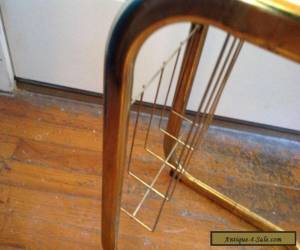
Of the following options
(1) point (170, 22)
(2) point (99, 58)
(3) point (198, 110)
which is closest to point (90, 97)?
(2) point (99, 58)

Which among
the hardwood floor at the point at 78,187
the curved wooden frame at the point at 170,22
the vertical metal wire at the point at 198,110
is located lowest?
the hardwood floor at the point at 78,187

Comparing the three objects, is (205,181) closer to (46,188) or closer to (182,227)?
(182,227)

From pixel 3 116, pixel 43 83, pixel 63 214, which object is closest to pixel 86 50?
pixel 43 83

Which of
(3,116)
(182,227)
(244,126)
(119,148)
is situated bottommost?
(182,227)

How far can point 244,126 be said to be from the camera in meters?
1.15

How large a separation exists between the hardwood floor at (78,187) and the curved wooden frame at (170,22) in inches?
19.1

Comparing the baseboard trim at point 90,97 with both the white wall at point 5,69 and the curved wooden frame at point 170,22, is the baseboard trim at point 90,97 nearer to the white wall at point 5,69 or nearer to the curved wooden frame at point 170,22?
the white wall at point 5,69

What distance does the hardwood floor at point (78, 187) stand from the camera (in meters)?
0.82

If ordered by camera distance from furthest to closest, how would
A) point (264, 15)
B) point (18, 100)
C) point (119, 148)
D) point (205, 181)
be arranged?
point (18, 100)
point (205, 181)
point (119, 148)
point (264, 15)

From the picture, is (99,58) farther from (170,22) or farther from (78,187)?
(170,22)

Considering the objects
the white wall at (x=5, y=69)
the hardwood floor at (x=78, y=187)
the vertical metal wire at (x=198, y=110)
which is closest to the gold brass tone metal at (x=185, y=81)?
the vertical metal wire at (x=198, y=110)

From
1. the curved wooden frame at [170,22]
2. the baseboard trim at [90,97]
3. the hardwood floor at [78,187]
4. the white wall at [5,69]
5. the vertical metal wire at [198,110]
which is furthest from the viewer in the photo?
the baseboard trim at [90,97]

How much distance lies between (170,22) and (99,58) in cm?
73

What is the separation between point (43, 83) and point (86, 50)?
24cm
